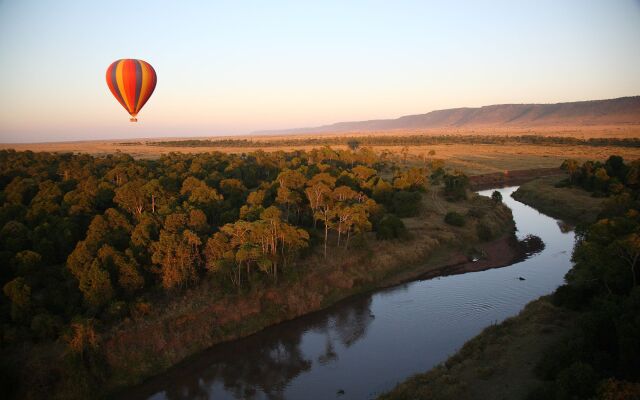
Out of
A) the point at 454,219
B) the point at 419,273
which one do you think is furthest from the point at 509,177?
the point at 419,273

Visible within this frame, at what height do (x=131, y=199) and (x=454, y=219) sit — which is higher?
(x=131, y=199)

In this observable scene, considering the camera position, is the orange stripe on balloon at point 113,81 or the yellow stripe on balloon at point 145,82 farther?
the yellow stripe on balloon at point 145,82

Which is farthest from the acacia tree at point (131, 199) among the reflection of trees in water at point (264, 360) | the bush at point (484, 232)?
the bush at point (484, 232)

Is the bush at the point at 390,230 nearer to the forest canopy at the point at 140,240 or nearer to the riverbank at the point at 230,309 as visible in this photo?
the forest canopy at the point at 140,240

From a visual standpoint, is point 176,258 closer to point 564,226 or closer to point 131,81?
point 131,81

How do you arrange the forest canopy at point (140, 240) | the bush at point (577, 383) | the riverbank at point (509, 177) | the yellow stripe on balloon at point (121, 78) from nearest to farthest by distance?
the bush at point (577, 383) → the forest canopy at point (140, 240) → the yellow stripe on balloon at point (121, 78) → the riverbank at point (509, 177)

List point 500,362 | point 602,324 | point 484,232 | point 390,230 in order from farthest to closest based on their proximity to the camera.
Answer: point 484,232 < point 390,230 < point 500,362 < point 602,324
